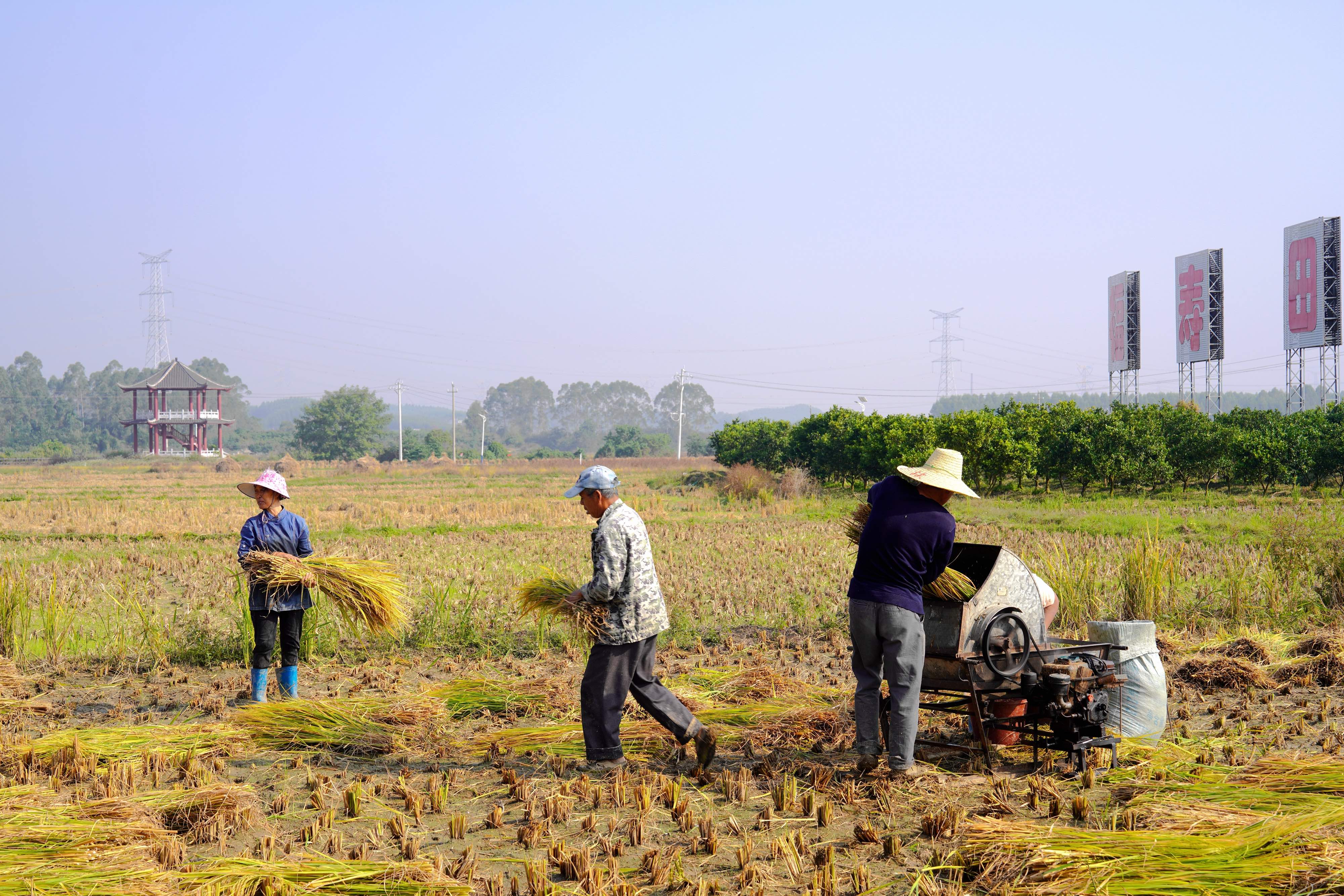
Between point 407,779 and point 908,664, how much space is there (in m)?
2.74

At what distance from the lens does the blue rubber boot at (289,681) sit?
265 inches

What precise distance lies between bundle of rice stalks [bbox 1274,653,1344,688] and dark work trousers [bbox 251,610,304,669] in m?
7.04

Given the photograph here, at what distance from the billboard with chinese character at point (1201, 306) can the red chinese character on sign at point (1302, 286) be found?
4005mm

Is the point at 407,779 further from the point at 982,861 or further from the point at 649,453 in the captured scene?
the point at 649,453

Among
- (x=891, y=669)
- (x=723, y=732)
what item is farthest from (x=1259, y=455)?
(x=891, y=669)

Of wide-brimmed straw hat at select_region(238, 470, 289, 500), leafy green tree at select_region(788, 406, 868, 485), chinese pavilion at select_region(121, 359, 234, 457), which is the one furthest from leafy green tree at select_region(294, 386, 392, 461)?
wide-brimmed straw hat at select_region(238, 470, 289, 500)

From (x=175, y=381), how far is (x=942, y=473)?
9193 cm

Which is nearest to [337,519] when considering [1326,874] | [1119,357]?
[1326,874]

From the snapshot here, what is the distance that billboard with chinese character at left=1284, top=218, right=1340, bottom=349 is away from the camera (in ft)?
125

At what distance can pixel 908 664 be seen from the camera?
492 centimetres

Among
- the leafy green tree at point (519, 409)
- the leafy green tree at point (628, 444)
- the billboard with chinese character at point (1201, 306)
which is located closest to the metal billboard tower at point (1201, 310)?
the billboard with chinese character at point (1201, 306)

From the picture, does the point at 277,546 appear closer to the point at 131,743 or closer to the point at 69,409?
the point at 131,743

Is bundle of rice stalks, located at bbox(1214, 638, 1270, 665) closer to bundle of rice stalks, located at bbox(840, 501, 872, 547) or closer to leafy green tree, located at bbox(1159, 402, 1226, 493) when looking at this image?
bundle of rice stalks, located at bbox(840, 501, 872, 547)

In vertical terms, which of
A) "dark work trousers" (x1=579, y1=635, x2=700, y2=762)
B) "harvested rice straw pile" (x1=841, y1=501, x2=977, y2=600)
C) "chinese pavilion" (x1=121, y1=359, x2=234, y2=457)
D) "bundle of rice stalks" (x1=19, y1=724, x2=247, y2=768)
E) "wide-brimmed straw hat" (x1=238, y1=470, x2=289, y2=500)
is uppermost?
"chinese pavilion" (x1=121, y1=359, x2=234, y2=457)
